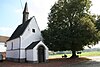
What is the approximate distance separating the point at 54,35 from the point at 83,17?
7349 millimetres

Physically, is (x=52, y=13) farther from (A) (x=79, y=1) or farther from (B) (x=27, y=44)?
(B) (x=27, y=44)

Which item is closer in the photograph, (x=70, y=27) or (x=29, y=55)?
(x=29, y=55)

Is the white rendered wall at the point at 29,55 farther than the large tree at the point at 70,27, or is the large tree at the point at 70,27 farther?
the large tree at the point at 70,27

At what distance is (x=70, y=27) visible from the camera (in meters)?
37.9

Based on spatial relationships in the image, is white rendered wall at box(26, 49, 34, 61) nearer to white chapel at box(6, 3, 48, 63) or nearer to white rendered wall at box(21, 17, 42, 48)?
white chapel at box(6, 3, 48, 63)

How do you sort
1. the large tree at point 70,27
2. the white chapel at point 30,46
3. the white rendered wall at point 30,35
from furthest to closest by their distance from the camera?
the white rendered wall at point 30,35 < the large tree at point 70,27 < the white chapel at point 30,46

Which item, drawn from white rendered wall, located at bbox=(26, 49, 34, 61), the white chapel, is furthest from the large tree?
white rendered wall, located at bbox=(26, 49, 34, 61)

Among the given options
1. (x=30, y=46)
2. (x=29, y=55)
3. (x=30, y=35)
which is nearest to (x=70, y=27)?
(x=30, y=35)

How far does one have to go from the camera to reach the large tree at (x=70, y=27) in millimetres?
35906

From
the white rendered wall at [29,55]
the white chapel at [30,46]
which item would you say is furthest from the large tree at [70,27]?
the white rendered wall at [29,55]

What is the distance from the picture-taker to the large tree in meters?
35.9

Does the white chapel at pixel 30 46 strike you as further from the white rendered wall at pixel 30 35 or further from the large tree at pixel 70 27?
the large tree at pixel 70 27

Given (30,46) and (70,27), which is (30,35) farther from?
(70,27)

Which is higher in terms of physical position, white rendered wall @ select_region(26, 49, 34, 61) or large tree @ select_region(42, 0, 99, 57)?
large tree @ select_region(42, 0, 99, 57)
